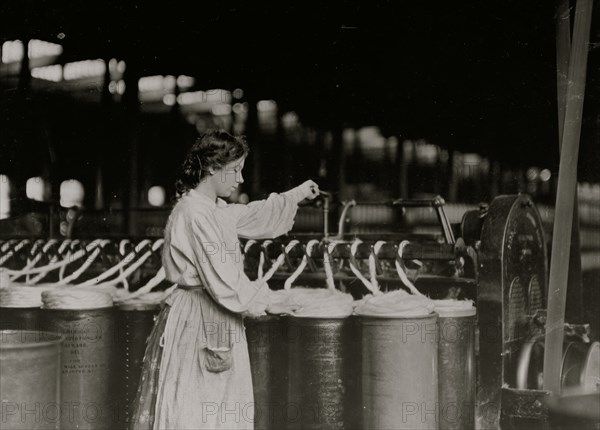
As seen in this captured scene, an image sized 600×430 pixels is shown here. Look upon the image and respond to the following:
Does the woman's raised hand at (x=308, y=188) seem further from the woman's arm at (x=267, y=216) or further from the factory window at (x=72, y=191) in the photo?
the factory window at (x=72, y=191)

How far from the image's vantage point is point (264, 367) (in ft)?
12.0

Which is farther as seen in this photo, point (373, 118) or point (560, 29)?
point (373, 118)

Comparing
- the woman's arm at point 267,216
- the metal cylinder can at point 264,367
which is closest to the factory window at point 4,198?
the metal cylinder can at point 264,367

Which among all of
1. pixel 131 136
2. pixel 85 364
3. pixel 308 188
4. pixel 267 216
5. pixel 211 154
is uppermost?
pixel 131 136

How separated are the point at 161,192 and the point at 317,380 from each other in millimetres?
4959

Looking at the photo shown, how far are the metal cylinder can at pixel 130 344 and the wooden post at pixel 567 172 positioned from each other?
216 centimetres

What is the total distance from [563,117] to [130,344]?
2.59 metres

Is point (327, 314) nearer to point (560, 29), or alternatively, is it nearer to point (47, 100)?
point (560, 29)

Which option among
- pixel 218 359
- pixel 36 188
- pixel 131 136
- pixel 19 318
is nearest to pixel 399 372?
pixel 218 359

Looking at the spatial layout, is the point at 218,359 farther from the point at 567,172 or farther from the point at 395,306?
the point at 567,172

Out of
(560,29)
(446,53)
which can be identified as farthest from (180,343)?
(446,53)

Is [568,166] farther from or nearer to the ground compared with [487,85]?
nearer to the ground

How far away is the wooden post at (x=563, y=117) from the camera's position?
347 cm

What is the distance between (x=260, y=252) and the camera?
4.23 meters
